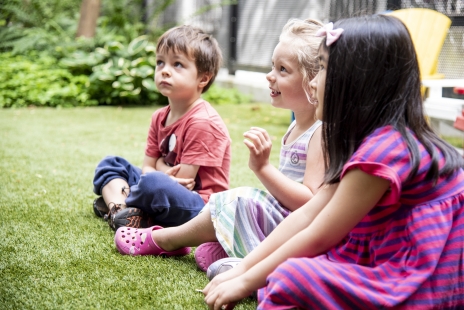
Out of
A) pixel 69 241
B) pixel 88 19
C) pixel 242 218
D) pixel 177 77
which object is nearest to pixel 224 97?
pixel 88 19

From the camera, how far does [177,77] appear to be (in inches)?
103

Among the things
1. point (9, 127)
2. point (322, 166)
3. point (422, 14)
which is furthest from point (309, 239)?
point (9, 127)

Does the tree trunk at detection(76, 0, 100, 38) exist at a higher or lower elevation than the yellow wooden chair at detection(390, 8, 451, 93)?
lower

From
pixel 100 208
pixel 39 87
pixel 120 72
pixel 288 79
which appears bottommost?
pixel 39 87

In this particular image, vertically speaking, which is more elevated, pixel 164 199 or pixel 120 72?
pixel 164 199

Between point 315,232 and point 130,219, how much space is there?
112cm

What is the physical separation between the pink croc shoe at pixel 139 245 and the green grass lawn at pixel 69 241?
0.11 ft

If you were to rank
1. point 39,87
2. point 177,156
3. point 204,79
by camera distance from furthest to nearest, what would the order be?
point 39,87
point 204,79
point 177,156

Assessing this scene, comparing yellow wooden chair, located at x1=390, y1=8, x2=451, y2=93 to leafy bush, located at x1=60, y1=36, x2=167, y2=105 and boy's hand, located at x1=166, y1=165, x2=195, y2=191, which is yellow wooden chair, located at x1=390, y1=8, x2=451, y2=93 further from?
leafy bush, located at x1=60, y1=36, x2=167, y2=105

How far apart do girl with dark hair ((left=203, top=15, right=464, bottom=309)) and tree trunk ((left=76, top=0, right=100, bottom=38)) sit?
25.4 feet

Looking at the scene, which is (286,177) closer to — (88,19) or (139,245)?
(139,245)

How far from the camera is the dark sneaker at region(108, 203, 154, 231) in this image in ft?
7.60

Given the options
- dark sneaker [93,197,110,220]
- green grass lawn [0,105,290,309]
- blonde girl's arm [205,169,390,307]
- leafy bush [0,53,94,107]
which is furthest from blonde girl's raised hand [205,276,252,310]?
leafy bush [0,53,94,107]

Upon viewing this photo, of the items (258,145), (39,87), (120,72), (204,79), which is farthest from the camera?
(39,87)
